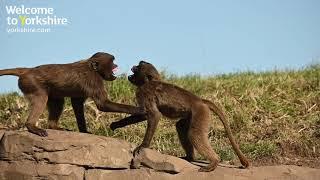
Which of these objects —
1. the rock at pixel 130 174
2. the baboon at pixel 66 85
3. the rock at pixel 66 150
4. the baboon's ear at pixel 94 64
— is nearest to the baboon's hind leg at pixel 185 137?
the baboon at pixel 66 85

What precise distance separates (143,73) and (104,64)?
73 centimetres

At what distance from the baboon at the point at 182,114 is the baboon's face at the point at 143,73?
0.27 meters

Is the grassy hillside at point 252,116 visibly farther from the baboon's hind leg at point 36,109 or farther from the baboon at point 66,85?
the baboon's hind leg at point 36,109

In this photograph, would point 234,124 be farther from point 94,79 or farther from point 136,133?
point 94,79

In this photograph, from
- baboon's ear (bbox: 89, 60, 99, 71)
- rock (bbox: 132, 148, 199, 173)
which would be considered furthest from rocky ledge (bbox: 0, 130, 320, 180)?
baboon's ear (bbox: 89, 60, 99, 71)

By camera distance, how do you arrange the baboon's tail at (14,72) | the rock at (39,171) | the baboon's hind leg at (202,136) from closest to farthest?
the rock at (39,171), the baboon's hind leg at (202,136), the baboon's tail at (14,72)

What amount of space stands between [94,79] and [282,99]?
5692mm

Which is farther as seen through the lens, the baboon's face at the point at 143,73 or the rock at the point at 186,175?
the baboon's face at the point at 143,73

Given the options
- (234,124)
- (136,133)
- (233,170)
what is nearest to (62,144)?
(233,170)

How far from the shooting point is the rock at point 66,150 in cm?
860

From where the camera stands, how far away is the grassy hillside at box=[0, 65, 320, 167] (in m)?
11.9

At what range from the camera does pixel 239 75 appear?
16.8 m

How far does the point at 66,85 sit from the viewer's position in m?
9.85

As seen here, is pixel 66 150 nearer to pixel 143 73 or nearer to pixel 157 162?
pixel 157 162
